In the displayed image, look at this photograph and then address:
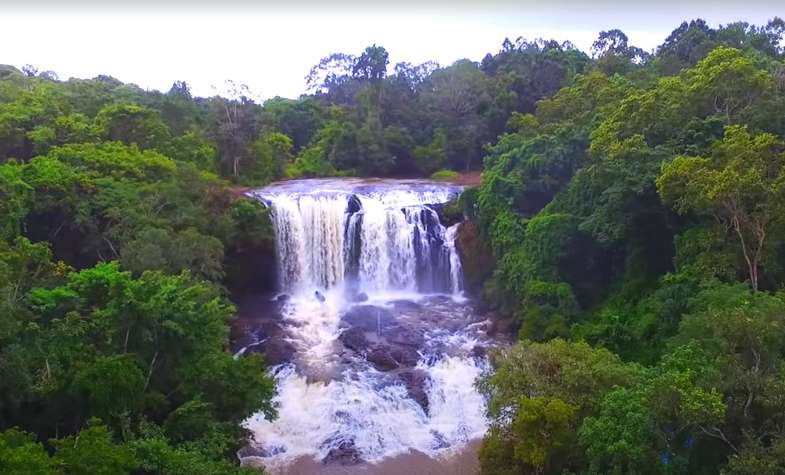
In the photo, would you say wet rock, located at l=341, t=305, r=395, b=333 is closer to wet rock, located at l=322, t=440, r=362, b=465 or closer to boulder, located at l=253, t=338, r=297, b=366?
boulder, located at l=253, t=338, r=297, b=366

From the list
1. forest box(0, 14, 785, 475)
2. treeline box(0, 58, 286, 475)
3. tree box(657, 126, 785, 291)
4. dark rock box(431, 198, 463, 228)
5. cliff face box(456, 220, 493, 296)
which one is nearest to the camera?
forest box(0, 14, 785, 475)

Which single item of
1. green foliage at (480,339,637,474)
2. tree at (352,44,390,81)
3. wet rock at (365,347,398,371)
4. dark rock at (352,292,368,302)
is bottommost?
wet rock at (365,347,398,371)

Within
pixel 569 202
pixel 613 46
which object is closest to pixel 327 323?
pixel 569 202

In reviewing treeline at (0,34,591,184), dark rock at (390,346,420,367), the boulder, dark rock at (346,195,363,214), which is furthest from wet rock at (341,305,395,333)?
treeline at (0,34,591,184)

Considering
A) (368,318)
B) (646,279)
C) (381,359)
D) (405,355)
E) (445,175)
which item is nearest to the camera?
(646,279)

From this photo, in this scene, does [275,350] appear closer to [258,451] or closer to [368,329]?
[368,329]

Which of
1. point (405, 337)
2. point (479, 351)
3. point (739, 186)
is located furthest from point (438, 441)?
point (739, 186)
